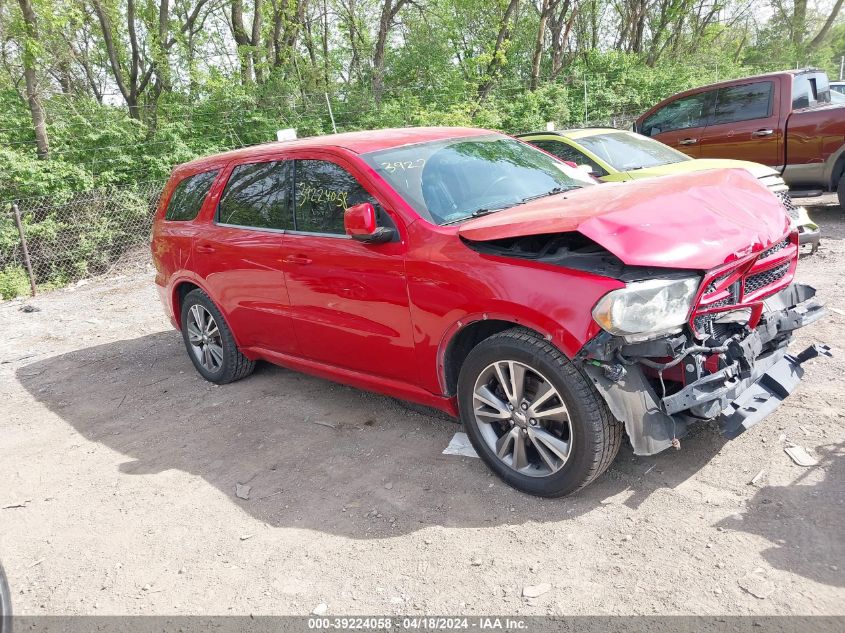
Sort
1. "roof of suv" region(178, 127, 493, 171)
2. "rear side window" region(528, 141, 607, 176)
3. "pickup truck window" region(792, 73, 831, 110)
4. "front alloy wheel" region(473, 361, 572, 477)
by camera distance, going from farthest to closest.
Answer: "pickup truck window" region(792, 73, 831, 110) < "rear side window" region(528, 141, 607, 176) < "roof of suv" region(178, 127, 493, 171) < "front alloy wheel" region(473, 361, 572, 477)

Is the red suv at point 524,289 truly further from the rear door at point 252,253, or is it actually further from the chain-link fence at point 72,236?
the chain-link fence at point 72,236

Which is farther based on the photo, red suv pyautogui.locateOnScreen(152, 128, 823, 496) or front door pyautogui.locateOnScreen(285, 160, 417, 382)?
front door pyautogui.locateOnScreen(285, 160, 417, 382)

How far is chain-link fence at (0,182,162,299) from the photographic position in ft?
34.7

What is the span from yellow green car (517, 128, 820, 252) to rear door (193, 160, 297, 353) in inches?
154

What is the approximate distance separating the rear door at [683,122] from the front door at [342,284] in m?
7.30

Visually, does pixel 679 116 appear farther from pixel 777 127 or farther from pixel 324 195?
pixel 324 195

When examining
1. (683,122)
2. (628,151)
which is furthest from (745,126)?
(628,151)

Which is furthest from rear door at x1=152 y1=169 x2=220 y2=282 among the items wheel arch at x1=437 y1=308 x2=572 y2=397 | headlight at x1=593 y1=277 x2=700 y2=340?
headlight at x1=593 y1=277 x2=700 y2=340

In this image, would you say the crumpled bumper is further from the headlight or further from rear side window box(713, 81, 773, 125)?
rear side window box(713, 81, 773, 125)

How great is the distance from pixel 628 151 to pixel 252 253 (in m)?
5.14

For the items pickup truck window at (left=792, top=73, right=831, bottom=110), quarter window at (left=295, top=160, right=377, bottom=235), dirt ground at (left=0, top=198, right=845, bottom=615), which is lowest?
dirt ground at (left=0, top=198, right=845, bottom=615)

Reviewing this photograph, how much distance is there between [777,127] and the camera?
893 cm

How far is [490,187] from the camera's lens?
4.13m

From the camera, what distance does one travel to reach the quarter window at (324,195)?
161 inches
